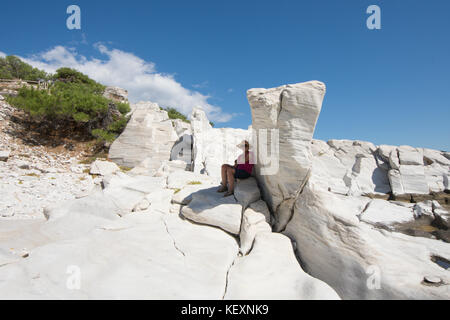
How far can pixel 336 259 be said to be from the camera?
3.00 metres

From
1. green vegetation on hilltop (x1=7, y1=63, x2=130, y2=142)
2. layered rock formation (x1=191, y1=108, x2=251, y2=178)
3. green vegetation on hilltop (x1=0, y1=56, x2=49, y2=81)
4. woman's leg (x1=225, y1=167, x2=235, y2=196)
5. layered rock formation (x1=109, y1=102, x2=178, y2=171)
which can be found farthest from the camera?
green vegetation on hilltop (x1=0, y1=56, x2=49, y2=81)

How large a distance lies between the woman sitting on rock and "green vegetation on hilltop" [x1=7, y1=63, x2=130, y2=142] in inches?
515

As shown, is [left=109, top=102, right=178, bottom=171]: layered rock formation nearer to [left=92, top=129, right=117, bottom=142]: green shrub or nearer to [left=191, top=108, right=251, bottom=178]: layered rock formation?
[left=92, top=129, right=117, bottom=142]: green shrub

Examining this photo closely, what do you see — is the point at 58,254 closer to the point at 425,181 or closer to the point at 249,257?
the point at 249,257

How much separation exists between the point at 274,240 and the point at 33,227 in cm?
543

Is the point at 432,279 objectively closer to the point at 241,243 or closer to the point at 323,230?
the point at 323,230

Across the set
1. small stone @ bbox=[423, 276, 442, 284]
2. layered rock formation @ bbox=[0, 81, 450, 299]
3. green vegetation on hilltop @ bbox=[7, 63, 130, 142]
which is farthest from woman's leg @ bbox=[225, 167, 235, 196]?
green vegetation on hilltop @ bbox=[7, 63, 130, 142]

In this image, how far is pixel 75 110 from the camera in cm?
1525

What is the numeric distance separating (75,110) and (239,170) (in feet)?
54.7

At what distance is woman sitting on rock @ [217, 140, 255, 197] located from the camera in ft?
16.8

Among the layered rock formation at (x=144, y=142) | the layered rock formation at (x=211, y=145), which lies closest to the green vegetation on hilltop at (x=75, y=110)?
the layered rock formation at (x=144, y=142)

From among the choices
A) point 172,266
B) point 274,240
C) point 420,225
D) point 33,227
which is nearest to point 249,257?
point 274,240

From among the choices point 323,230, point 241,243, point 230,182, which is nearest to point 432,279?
point 323,230

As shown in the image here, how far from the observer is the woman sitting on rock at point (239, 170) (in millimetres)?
5129
